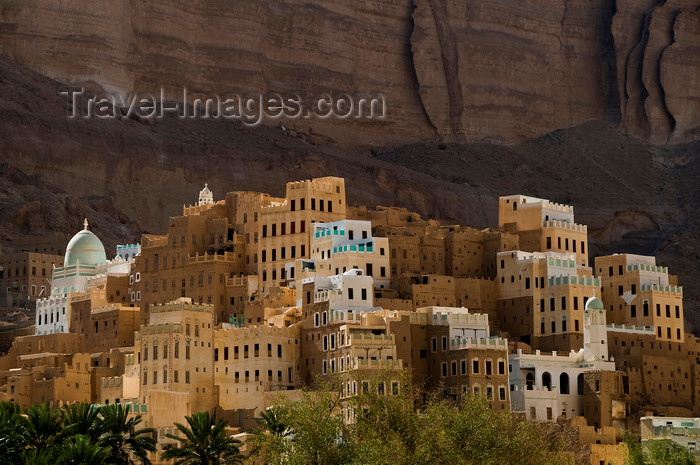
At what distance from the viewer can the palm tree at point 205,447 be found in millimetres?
90000

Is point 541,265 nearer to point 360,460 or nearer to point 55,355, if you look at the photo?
point 55,355

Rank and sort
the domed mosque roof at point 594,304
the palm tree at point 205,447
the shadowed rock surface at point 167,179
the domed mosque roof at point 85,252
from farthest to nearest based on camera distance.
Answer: the shadowed rock surface at point 167,179 → the domed mosque roof at point 85,252 → the domed mosque roof at point 594,304 → the palm tree at point 205,447

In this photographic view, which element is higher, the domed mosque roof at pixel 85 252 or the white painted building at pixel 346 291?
the domed mosque roof at pixel 85 252

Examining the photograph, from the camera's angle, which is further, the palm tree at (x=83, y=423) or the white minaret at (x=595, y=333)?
the white minaret at (x=595, y=333)

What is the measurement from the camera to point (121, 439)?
9081 centimetres

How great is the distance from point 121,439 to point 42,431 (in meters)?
4.28

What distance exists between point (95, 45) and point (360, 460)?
127m

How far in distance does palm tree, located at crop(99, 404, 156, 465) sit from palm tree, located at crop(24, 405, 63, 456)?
209cm

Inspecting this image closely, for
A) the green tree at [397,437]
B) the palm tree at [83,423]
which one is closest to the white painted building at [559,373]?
the green tree at [397,437]

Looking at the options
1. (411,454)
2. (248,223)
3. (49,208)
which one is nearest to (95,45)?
(49,208)

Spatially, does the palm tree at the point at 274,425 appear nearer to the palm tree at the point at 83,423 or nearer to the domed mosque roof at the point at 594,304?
the palm tree at the point at 83,423

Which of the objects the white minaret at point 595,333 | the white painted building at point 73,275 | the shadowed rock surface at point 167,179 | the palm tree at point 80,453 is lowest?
the palm tree at point 80,453

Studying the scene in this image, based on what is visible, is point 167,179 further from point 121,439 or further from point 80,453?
point 80,453

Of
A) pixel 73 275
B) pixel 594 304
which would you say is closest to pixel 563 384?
pixel 594 304
